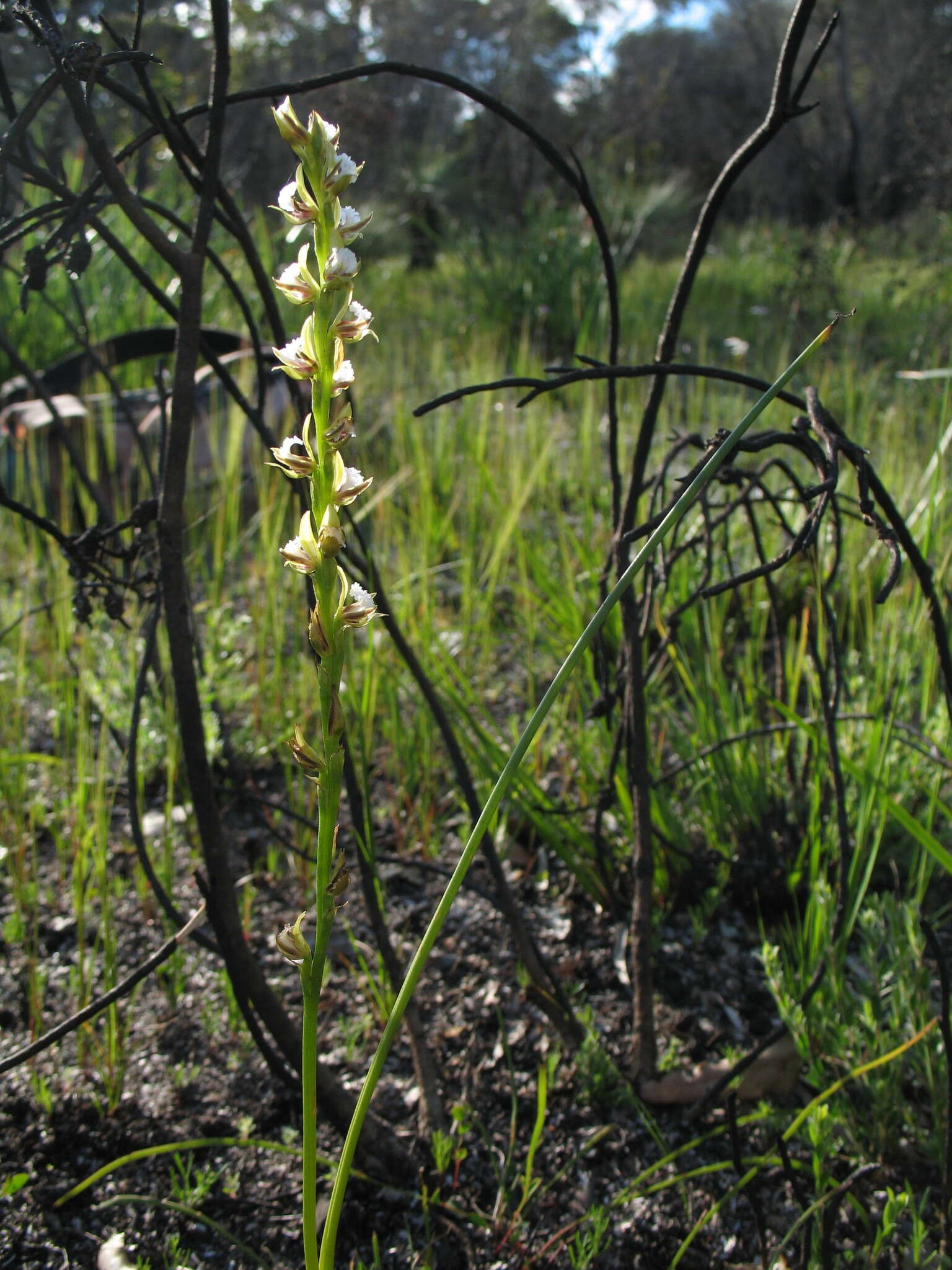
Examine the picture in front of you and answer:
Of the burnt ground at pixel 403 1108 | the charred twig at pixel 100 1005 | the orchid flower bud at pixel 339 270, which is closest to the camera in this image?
the orchid flower bud at pixel 339 270

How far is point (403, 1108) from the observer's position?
3.33 ft

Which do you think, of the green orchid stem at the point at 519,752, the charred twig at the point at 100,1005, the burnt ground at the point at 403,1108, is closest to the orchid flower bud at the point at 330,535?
the green orchid stem at the point at 519,752

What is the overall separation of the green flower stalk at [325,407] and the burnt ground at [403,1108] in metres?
0.51

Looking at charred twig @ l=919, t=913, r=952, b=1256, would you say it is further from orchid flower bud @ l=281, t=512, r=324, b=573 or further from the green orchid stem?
orchid flower bud @ l=281, t=512, r=324, b=573

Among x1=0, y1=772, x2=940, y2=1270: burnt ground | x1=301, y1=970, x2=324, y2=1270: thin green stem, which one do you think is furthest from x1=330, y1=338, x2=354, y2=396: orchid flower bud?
x1=0, y1=772, x2=940, y2=1270: burnt ground

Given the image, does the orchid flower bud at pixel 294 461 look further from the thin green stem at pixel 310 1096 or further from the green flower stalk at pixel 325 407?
the thin green stem at pixel 310 1096

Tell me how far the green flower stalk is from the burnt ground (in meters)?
0.51

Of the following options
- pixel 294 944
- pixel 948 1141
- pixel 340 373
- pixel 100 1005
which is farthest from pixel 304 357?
pixel 948 1141

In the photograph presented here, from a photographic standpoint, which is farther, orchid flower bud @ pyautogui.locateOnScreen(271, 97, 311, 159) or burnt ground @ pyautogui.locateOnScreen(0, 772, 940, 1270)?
burnt ground @ pyautogui.locateOnScreen(0, 772, 940, 1270)

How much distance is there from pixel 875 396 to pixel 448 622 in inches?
91.6

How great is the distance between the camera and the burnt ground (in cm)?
85

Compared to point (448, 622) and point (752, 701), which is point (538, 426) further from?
point (752, 701)

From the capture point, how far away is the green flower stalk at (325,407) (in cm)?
41

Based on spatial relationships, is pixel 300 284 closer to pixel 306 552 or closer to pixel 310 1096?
pixel 306 552
